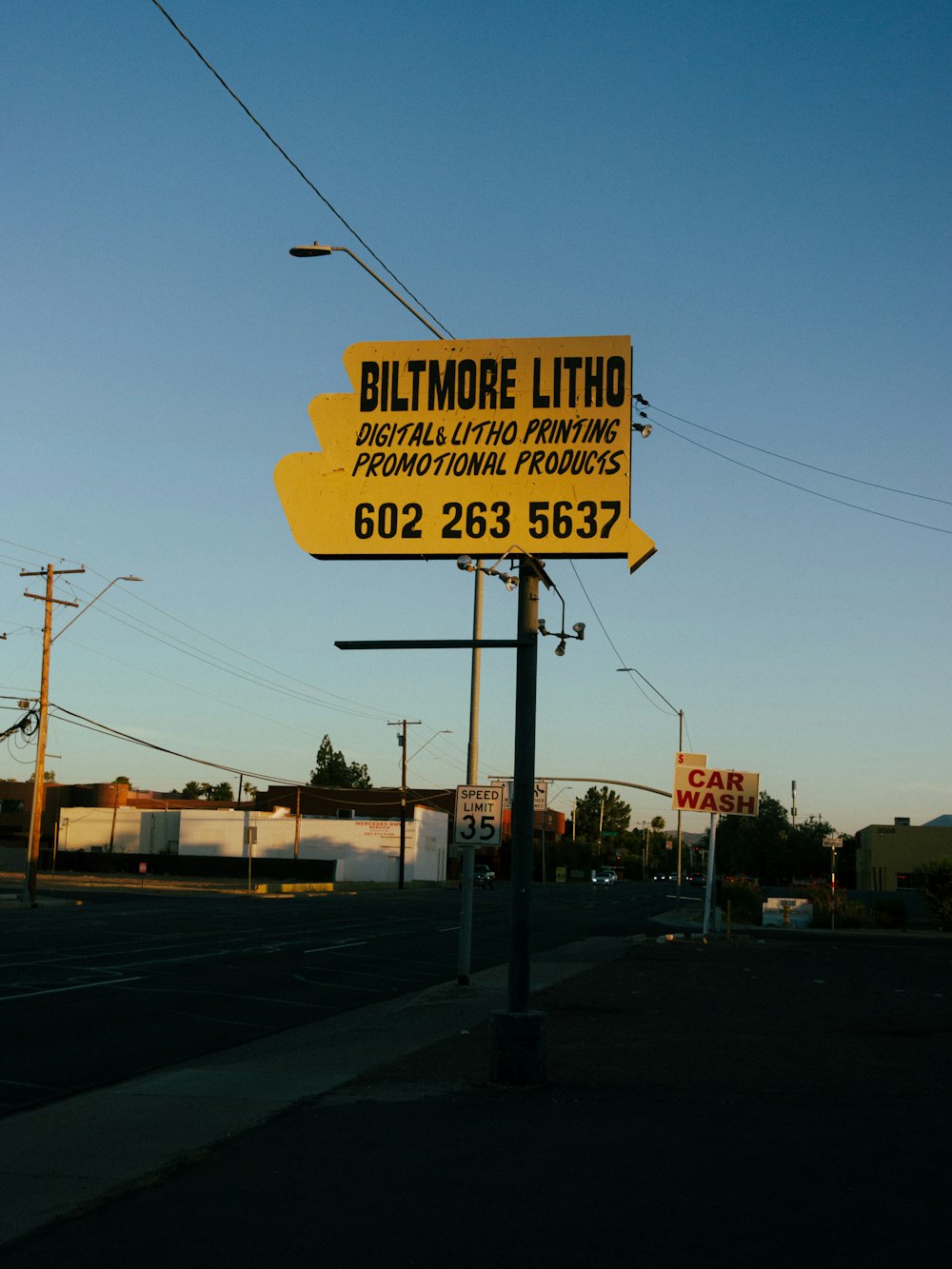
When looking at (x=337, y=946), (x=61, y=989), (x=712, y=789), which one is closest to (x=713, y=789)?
(x=712, y=789)

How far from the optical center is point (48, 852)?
314 feet

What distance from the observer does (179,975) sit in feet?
63.3

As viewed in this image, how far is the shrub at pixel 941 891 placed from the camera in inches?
1503

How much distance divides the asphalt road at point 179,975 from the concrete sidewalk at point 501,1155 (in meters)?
0.91

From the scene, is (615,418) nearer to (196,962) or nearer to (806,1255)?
(806,1255)

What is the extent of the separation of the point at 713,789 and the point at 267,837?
6730cm

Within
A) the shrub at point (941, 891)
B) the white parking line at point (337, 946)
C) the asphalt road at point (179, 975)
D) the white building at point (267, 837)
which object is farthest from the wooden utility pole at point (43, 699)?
the white building at point (267, 837)

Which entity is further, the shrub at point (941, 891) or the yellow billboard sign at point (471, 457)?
the shrub at point (941, 891)

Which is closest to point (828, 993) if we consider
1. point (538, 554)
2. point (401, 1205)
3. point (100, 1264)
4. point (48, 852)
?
point (538, 554)

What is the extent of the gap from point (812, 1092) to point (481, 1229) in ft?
15.0

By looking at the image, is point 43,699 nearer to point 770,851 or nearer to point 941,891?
point 941,891

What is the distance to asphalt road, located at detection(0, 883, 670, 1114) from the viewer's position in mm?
12148

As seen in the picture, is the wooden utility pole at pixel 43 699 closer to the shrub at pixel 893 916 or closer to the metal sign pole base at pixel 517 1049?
the shrub at pixel 893 916

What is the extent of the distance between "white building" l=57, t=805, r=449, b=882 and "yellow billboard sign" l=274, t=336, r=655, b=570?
77.0 metres
